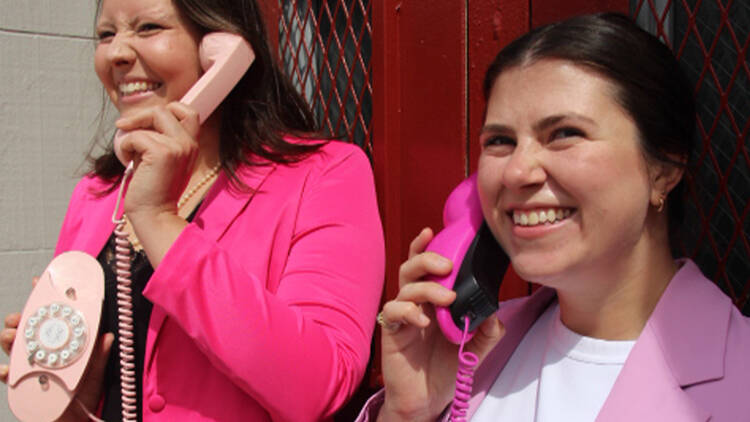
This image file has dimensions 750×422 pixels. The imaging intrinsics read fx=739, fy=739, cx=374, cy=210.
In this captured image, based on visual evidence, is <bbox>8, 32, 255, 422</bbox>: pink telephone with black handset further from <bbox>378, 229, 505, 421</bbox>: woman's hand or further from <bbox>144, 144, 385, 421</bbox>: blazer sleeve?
<bbox>378, 229, 505, 421</bbox>: woman's hand

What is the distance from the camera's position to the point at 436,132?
Answer: 1949mm

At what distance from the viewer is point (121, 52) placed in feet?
5.97

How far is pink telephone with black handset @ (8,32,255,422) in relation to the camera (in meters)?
1.63

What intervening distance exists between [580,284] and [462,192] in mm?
366

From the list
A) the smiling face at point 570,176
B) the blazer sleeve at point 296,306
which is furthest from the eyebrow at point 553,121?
the blazer sleeve at point 296,306

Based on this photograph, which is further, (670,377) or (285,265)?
(285,265)

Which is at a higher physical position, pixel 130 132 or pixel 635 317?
pixel 130 132

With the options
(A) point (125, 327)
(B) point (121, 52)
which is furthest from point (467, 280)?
(B) point (121, 52)

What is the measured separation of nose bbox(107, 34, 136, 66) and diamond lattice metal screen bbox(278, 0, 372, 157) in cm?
64

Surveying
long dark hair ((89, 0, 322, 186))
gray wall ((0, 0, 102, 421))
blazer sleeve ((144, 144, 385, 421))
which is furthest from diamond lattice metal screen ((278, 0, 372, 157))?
gray wall ((0, 0, 102, 421))

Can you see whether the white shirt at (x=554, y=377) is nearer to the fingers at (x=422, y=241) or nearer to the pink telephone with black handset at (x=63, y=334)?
the fingers at (x=422, y=241)

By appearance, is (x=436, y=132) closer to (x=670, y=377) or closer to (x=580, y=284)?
(x=580, y=284)

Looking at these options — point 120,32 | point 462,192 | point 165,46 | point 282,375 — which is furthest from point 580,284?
point 120,32

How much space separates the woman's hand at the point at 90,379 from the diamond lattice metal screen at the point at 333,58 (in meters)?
0.89
